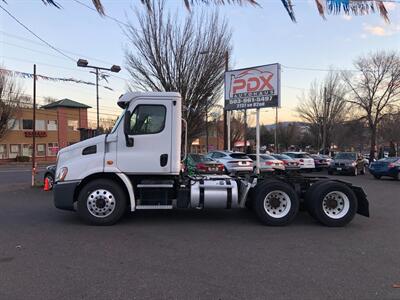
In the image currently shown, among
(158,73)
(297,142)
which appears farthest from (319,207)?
(297,142)

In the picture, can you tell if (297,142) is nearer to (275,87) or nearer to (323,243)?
(275,87)

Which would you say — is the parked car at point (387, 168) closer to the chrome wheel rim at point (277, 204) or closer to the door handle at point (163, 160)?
the chrome wheel rim at point (277, 204)

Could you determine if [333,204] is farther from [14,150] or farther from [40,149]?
[40,149]

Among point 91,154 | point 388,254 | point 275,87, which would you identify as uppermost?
point 275,87

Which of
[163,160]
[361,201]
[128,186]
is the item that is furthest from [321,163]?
[128,186]

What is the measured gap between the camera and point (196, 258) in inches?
229

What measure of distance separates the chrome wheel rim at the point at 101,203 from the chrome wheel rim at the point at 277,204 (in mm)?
3313

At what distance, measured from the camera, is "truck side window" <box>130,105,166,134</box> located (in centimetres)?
814

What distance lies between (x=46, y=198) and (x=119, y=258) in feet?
26.0

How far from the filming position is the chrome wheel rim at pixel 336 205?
8227 millimetres

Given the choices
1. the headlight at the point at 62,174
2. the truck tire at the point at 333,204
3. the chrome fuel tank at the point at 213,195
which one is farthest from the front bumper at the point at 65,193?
the truck tire at the point at 333,204

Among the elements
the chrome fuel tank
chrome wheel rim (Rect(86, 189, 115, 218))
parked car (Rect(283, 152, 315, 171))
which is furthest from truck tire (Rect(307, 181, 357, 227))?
parked car (Rect(283, 152, 315, 171))

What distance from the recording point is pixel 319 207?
823cm

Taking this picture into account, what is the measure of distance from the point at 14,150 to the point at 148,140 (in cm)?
5360
